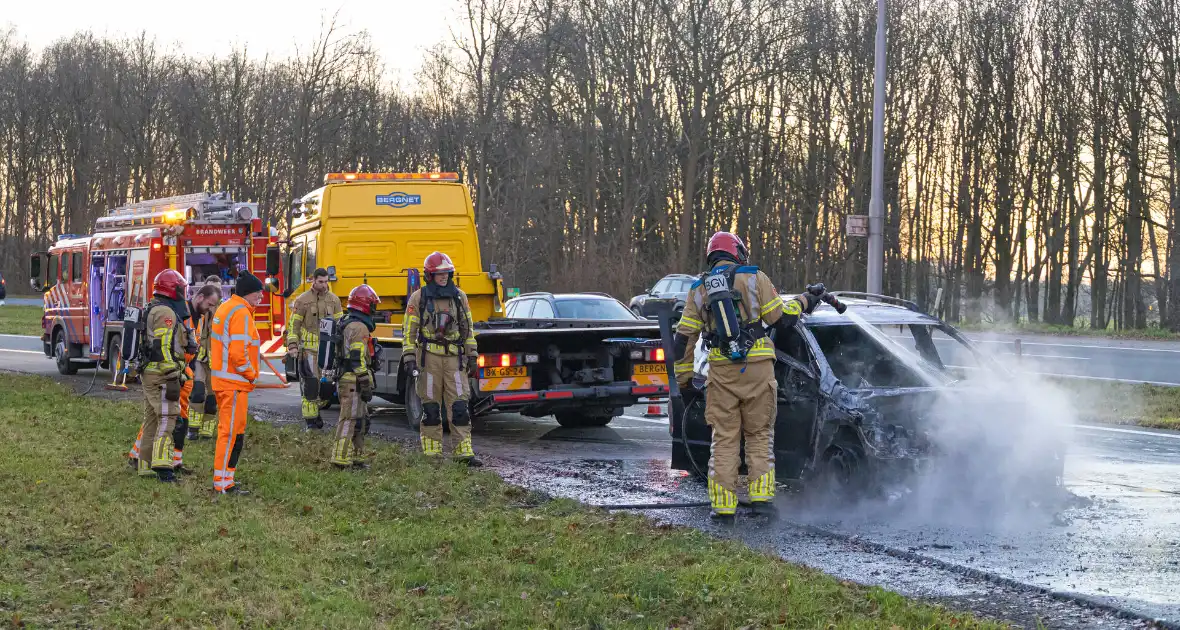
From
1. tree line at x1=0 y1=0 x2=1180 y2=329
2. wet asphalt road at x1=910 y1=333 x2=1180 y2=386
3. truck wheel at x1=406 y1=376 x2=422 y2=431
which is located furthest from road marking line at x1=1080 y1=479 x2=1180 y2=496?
tree line at x1=0 y1=0 x2=1180 y2=329

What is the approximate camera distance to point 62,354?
23.4 metres

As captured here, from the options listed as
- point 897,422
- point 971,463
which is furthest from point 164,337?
point 971,463

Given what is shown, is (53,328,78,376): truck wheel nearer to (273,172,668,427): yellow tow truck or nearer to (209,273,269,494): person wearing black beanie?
(273,172,668,427): yellow tow truck

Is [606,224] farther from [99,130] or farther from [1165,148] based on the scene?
[99,130]

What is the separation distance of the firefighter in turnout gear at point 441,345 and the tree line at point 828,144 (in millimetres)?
26277

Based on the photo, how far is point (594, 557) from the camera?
6961 millimetres

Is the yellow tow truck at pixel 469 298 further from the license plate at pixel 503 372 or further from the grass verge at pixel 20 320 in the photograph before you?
the grass verge at pixel 20 320

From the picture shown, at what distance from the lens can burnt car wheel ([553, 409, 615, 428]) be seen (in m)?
14.7

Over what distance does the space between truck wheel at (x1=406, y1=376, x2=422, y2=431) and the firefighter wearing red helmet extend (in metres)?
3.92

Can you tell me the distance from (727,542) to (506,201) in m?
35.1

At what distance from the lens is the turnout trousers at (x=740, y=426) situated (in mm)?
8141

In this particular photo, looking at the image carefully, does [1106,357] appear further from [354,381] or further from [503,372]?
[354,381]

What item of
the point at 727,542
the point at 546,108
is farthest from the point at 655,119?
the point at 727,542

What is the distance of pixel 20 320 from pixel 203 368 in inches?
1270
